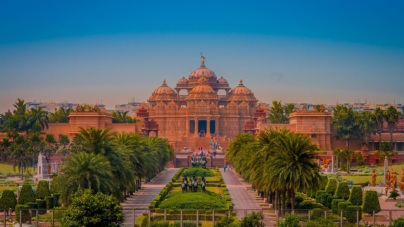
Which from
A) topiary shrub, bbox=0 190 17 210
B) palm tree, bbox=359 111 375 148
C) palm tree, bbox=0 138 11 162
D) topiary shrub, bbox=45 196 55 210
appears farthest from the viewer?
palm tree, bbox=359 111 375 148

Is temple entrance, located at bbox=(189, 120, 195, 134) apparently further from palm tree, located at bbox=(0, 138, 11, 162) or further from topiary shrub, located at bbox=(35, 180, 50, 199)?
topiary shrub, located at bbox=(35, 180, 50, 199)

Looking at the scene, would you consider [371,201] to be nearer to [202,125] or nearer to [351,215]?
[351,215]

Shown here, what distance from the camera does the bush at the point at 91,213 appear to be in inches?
1020

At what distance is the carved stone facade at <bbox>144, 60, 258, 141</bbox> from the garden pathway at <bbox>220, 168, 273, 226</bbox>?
163 ft

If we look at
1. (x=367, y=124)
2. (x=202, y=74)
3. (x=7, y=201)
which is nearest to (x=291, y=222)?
(x=7, y=201)

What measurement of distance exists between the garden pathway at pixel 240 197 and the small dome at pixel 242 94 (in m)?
62.4

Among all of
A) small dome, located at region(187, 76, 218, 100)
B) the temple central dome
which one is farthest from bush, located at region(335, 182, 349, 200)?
the temple central dome

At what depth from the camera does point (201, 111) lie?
384 feet

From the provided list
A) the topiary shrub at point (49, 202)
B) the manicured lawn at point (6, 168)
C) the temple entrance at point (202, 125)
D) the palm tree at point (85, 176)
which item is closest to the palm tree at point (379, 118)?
the temple entrance at point (202, 125)

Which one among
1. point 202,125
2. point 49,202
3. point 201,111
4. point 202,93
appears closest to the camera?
point 49,202

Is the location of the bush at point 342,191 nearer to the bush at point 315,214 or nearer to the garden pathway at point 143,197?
the bush at point 315,214

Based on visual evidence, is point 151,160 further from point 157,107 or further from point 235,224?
point 157,107

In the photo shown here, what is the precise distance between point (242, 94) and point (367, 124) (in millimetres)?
44375

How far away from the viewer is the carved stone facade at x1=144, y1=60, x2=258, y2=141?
384 ft
